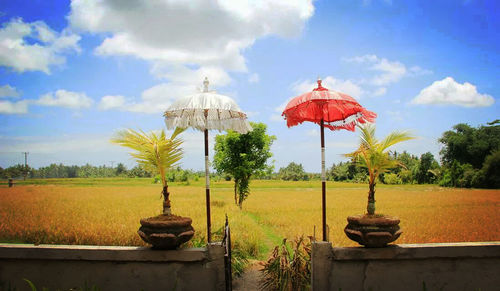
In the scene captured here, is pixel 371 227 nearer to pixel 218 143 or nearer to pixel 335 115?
pixel 335 115

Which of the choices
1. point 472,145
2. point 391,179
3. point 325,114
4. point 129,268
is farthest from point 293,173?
point 129,268

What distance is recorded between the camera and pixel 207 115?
511cm

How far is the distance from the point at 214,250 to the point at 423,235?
6.63 m

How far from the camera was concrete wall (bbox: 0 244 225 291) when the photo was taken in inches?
171

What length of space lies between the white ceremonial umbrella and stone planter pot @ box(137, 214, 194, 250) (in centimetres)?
44

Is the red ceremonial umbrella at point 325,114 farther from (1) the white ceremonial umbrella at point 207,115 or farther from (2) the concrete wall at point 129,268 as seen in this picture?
(2) the concrete wall at point 129,268

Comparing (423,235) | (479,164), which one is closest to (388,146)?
(423,235)

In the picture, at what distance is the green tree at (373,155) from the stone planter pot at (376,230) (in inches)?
9.5

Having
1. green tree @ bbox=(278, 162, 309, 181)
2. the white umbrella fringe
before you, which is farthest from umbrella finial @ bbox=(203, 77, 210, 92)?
green tree @ bbox=(278, 162, 309, 181)

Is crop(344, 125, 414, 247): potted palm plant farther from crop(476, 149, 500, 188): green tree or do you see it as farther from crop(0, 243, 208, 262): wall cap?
crop(476, 149, 500, 188): green tree

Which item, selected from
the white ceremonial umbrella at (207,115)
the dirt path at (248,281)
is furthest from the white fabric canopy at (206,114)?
the dirt path at (248,281)

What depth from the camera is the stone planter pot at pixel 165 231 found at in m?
4.21

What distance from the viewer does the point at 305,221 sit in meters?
10.3

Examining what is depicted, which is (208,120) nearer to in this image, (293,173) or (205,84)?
(205,84)
